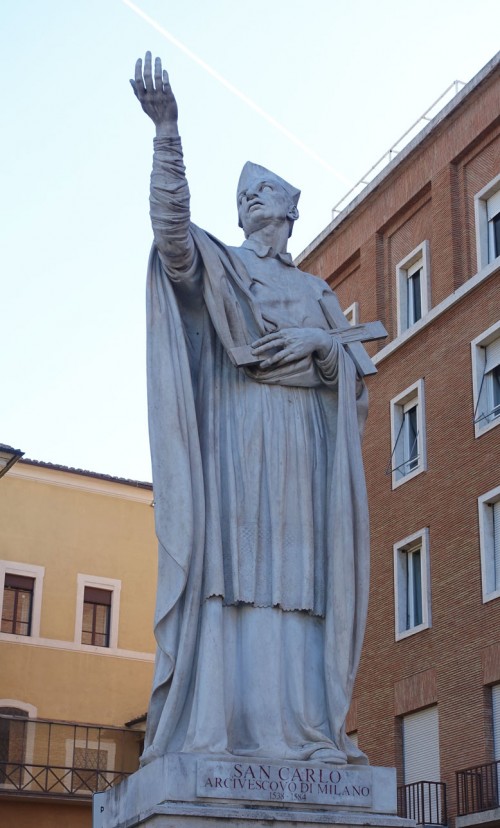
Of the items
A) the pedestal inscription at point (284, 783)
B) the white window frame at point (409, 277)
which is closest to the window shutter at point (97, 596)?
the white window frame at point (409, 277)

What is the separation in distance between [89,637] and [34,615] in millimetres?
2417

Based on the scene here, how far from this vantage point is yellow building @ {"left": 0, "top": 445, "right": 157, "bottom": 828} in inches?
2002

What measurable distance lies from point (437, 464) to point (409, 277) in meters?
6.60

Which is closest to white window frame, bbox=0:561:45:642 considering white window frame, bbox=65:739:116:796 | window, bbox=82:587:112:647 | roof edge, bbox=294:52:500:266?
window, bbox=82:587:112:647

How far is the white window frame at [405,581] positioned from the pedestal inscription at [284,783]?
3080 centimetres

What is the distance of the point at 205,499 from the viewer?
7.80 meters

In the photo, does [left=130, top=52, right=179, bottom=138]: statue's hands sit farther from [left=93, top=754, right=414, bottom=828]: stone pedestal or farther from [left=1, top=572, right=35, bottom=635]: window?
[left=1, top=572, right=35, bottom=635]: window

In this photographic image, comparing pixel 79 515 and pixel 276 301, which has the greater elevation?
pixel 79 515

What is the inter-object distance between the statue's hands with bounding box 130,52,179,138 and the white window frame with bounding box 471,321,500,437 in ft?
95.7

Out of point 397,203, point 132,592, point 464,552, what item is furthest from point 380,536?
point 132,592

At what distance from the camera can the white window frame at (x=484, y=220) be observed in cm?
3859

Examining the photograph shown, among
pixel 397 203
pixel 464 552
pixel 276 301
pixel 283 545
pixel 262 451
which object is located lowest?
pixel 283 545

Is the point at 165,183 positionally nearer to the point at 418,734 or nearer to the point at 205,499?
the point at 205,499

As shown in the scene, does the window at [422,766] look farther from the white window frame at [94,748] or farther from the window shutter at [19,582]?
the window shutter at [19,582]
